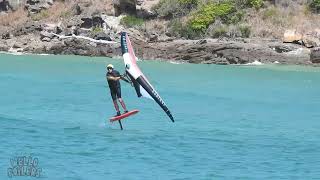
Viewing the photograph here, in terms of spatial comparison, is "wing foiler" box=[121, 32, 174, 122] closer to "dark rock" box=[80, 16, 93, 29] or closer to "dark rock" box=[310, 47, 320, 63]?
"dark rock" box=[310, 47, 320, 63]

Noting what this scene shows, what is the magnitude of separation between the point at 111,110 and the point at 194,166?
402 inches

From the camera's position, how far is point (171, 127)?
75.0 feet

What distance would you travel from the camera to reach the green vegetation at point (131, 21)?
5778 centimetres

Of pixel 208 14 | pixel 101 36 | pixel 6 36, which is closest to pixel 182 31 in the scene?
pixel 208 14

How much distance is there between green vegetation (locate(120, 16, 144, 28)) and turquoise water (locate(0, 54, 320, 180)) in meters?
17.4

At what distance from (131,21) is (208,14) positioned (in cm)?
655

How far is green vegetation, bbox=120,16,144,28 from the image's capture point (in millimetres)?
57778

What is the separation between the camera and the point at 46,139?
1986 cm

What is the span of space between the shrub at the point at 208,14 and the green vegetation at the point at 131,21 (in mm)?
4481

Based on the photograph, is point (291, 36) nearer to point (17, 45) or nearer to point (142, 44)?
point (142, 44)

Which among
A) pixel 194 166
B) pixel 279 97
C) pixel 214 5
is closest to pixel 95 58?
pixel 214 5

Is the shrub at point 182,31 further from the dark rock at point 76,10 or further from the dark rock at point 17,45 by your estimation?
the dark rock at point 17,45

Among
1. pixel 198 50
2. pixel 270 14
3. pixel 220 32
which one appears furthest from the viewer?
pixel 270 14

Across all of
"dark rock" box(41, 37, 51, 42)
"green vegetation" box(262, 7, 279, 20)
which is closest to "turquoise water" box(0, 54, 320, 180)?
"green vegetation" box(262, 7, 279, 20)
